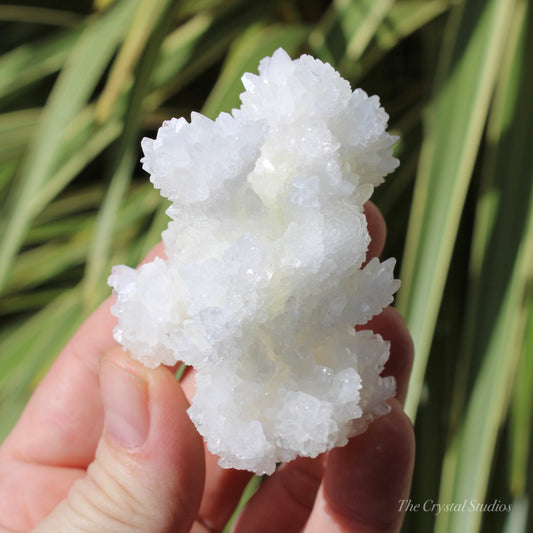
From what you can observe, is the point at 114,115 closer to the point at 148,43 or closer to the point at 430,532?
the point at 148,43

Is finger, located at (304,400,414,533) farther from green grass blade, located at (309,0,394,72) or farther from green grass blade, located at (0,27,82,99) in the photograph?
green grass blade, located at (0,27,82,99)

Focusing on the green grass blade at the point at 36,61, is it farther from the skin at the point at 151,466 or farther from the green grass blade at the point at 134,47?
the skin at the point at 151,466

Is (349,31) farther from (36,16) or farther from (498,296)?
(36,16)

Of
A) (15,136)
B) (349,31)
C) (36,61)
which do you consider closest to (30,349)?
(15,136)

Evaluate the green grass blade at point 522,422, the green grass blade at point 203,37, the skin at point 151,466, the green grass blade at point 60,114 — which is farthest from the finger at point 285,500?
the green grass blade at point 203,37

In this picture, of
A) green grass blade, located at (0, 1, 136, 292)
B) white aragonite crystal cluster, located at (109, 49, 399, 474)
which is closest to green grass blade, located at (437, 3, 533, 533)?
white aragonite crystal cluster, located at (109, 49, 399, 474)

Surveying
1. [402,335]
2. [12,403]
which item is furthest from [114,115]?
[402,335]
